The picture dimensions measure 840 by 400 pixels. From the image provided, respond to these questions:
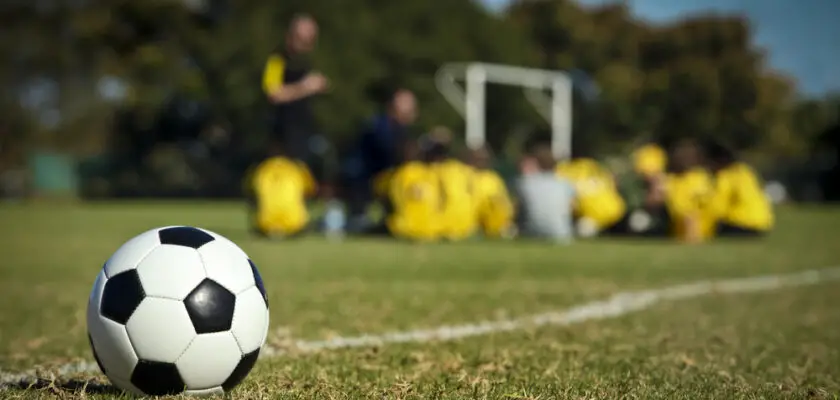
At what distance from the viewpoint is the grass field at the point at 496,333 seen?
3.64m

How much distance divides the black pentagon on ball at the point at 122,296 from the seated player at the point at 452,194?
33.4 ft

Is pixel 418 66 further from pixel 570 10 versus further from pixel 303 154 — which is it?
pixel 303 154

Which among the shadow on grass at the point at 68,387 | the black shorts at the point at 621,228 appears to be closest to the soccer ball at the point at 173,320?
the shadow on grass at the point at 68,387

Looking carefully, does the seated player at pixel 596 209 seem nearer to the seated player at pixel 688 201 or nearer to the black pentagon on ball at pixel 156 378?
the seated player at pixel 688 201

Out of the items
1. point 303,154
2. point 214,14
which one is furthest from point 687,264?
point 214,14

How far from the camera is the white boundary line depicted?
395cm

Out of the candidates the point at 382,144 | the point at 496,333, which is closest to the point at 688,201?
the point at 382,144

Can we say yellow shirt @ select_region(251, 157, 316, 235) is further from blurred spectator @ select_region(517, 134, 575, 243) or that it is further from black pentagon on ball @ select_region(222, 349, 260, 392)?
black pentagon on ball @ select_region(222, 349, 260, 392)

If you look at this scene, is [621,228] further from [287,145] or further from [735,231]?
[287,145]

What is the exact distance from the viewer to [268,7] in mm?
39656

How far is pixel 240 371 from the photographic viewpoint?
11.0 ft

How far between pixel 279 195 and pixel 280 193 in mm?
32

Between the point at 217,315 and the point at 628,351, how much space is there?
217 centimetres

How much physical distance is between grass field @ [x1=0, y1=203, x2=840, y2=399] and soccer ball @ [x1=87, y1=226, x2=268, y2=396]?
181 mm
